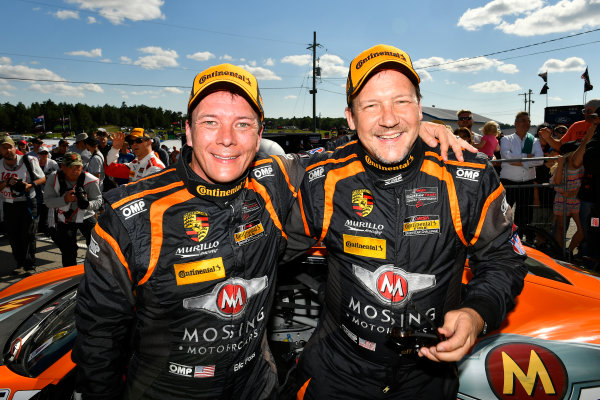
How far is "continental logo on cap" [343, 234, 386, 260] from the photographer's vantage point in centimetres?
170

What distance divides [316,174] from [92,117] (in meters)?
129

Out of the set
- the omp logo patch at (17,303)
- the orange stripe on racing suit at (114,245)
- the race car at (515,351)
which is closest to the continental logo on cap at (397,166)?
the race car at (515,351)

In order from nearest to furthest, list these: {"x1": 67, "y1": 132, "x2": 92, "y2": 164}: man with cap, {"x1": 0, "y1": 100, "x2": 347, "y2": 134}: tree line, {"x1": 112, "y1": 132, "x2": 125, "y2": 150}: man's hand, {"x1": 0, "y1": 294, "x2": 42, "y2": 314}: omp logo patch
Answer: {"x1": 0, "y1": 294, "x2": 42, "y2": 314}: omp logo patch < {"x1": 112, "y1": 132, "x2": 125, "y2": 150}: man's hand < {"x1": 67, "y1": 132, "x2": 92, "y2": 164}: man with cap < {"x1": 0, "y1": 100, "x2": 347, "y2": 134}: tree line

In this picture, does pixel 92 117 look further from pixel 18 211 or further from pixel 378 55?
pixel 378 55

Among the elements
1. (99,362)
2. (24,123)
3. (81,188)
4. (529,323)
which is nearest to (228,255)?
(99,362)

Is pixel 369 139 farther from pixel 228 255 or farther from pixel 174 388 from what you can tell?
pixel 174 388

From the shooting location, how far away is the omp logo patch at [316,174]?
1915 mm

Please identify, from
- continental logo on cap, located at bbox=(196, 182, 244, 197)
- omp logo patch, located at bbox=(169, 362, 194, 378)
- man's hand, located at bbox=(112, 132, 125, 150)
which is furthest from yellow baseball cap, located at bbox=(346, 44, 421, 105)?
man's hand, located at bbox=(112, 132, 125, 150)

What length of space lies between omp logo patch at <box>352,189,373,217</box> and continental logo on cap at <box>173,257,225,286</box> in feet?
2.28

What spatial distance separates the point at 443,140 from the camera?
6.05 ft

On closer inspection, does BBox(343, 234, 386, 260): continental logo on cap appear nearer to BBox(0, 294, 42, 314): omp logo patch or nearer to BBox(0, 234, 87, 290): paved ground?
BBox(0, 294, 42, 314): omp logo patch

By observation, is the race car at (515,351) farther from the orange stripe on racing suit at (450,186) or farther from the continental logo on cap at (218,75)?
the continental logo on cap at (218,75)

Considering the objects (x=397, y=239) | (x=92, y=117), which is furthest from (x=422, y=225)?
(x=92, y=117)

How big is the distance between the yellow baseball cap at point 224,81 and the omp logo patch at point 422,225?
2.94ft
